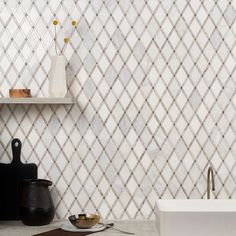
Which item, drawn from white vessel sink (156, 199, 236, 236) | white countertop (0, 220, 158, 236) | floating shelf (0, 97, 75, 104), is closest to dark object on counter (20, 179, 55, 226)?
white countertop (0, 220, 158, 236)

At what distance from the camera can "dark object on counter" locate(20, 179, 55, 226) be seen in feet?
6.86

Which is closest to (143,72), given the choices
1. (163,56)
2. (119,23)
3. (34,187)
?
(163,56)

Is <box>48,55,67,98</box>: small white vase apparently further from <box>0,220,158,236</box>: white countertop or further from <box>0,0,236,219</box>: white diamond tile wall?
<box>0,220,158,236</box>: white countertop

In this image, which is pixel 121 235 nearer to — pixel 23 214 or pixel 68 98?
pixel 23 214

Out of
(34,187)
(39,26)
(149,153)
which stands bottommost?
(34,187)

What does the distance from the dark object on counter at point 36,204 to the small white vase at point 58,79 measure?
1.34ft

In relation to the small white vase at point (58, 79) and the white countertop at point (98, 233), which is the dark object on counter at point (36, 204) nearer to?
the white countertop at point (98, 233)

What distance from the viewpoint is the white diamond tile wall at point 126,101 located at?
226cm

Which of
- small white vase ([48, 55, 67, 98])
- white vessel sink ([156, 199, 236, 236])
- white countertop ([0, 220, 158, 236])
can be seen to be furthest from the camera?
small white vase ([48, 55, 67, 98])

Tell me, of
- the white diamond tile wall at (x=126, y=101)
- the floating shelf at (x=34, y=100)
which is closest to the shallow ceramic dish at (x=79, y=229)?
the white diamond tile wall at (x=126, y=101)

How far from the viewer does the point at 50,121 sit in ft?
7.47

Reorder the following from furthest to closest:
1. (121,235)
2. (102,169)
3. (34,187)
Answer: (102,169)
(34,187)
(121,235)

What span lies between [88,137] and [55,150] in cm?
17

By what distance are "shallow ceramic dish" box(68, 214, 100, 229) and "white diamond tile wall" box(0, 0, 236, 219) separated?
7.3 inches
